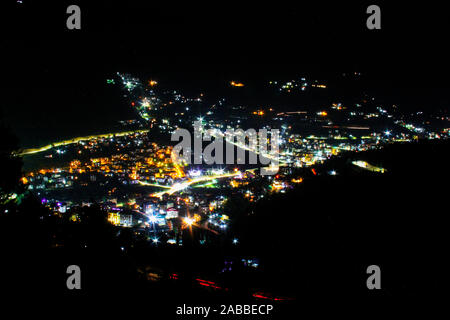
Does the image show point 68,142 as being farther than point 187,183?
Yes

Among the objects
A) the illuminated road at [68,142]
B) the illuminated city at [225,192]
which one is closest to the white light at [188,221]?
the illuminated city at [225,192]

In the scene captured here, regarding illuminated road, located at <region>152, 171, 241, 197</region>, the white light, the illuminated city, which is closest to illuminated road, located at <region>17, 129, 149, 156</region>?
the illuminated city

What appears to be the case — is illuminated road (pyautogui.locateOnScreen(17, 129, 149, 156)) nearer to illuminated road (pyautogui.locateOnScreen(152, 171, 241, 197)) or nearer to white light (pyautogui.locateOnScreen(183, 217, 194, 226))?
illuminated road (pyautogui.locateOnScreen(152, 171, 241, 197))

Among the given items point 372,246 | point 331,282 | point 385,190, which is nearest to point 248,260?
point 331,282

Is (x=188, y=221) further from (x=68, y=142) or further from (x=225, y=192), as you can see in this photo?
(x=68, y=142)

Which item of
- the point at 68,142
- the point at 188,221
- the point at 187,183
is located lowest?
the point at 188,221

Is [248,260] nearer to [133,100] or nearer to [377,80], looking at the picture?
[133,100]

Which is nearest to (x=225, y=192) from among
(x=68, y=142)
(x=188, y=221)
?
(x=188, y=221)

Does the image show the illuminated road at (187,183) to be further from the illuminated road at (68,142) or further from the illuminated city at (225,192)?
the illuminated road at (68,142)

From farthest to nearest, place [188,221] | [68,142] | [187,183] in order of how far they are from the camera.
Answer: [68,142] < [187,183] < [188,221]

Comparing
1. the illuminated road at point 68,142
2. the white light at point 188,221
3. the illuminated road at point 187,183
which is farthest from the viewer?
the illuminated road at point 68,142

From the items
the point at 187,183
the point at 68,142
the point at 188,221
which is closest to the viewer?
the point at 188,221
